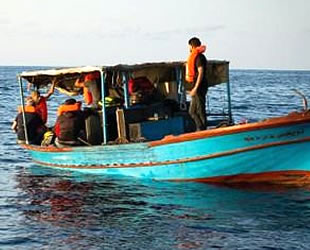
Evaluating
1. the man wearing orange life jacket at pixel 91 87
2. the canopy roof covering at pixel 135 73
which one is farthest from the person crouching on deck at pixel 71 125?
the canopy roof covering at pixel 135 73

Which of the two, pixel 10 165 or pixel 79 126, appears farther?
pixel 10 165

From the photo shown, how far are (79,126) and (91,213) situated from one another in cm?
341

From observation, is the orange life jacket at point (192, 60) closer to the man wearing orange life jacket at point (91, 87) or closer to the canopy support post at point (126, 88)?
the canopy support post at point (126, 88)

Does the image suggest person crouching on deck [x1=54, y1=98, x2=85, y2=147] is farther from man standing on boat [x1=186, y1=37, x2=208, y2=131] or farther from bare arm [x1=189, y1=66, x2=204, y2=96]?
bare arm [x1=189, y1=66, x2=204, y2=96]

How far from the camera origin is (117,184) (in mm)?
13141

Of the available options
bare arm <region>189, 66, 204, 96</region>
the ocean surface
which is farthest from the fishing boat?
bare arm <region>189, 66, 204, 96</region>

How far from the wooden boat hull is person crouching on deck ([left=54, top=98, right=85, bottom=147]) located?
23.6 inches

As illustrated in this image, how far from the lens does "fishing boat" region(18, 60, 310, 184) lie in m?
11.6

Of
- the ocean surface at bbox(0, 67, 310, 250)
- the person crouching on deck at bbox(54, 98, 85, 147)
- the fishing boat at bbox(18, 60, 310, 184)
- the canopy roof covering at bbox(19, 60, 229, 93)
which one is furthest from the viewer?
the person crouching on deck at bbox(54, 98, 85, 147)

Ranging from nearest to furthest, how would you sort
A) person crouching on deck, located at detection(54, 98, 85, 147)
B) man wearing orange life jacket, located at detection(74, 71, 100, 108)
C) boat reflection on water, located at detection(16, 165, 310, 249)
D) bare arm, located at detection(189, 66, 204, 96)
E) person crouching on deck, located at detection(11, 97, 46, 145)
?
1. boat reflection on water, located at detection(16, 165, 310, 249)
2. bare arm, located at detection(189, 66, 204, 96)
3. person crouching on deck, located at detection(54, 98, 85, 147)
4. man wearing orange life jacket, located at detection(74, 71, 100, 108)
5. person crouching on deck, located at detection(11, 97, 46, 145)

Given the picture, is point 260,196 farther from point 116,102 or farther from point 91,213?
point 116,102

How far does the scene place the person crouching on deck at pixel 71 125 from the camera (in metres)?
13.9

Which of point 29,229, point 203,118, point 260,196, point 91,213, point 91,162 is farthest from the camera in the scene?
point 91,162

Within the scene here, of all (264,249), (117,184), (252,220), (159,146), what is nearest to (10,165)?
(117,184)
